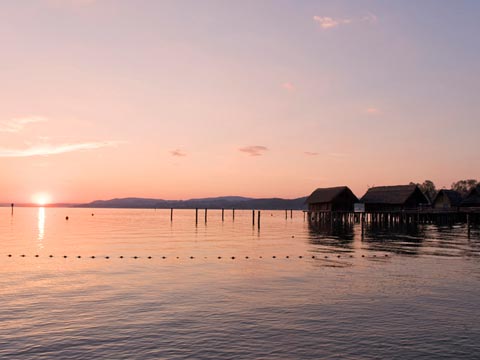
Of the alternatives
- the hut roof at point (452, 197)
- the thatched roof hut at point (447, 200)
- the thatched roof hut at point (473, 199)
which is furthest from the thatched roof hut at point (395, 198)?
the thatched roof hut at point (473, 199)

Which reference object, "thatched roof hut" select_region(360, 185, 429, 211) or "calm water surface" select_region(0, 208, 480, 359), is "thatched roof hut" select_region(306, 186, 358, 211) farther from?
"calm water surface" select_region(0, 208, 480, 359)

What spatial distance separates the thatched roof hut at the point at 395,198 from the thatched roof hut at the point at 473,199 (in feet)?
26.1

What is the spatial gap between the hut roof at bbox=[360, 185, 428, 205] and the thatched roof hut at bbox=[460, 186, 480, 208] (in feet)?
26.7

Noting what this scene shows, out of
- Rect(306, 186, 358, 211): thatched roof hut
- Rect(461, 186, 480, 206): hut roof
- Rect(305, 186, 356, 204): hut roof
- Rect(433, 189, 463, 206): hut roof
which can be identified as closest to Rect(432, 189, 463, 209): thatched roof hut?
Rect(433, 189, 463, 206): hut roof

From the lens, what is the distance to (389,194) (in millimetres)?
90312

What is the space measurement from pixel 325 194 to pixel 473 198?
1120 inches

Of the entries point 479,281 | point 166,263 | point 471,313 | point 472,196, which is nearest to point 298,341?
point 471,313

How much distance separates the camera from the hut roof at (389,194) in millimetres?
86812

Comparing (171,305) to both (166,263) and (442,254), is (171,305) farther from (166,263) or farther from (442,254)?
(442,254)

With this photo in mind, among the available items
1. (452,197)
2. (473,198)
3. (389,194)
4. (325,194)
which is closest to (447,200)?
(452,197)

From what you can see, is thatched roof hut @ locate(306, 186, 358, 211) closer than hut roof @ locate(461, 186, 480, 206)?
No

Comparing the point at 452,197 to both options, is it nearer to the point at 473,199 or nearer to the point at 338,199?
the point at 473,199

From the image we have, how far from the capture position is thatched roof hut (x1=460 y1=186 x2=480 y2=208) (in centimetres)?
8756

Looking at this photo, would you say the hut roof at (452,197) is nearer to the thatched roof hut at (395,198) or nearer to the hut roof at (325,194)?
the thatched roof hut at (395,198)
